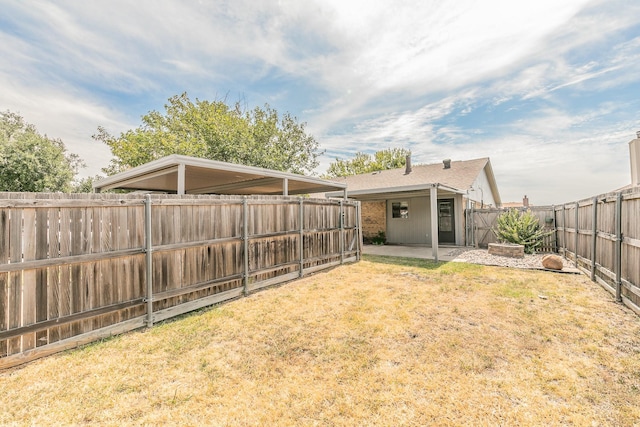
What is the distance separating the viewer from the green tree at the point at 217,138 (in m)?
A: 18.2

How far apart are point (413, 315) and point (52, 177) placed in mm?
28917

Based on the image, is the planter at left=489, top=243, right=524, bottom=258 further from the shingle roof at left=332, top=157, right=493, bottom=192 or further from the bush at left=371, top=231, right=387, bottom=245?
the bush at left=371, top=231, right=387, bottom=245

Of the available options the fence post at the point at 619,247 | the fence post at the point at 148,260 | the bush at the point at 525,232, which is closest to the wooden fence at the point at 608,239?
the fence post at the point at 619,247

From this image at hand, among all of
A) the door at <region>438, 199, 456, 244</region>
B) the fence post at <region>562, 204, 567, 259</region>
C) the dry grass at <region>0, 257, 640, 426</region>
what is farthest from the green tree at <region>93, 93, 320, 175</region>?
the fence post at <region>562, 204, 567, 259</region>

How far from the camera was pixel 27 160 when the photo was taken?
18.9m

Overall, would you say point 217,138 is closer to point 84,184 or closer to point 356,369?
point 356,369

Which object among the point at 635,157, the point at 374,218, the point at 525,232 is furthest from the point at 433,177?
the point at 635,157

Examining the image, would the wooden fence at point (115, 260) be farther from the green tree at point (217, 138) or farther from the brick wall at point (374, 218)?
the green tree at point (217, 138)

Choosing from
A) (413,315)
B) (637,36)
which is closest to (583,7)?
(637,36)

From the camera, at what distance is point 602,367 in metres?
2.71

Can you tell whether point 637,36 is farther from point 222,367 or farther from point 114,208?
point 114,208

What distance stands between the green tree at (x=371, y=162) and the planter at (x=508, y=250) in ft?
83.2

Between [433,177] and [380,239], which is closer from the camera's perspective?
[433,177]

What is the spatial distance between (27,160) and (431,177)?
1114 inches
